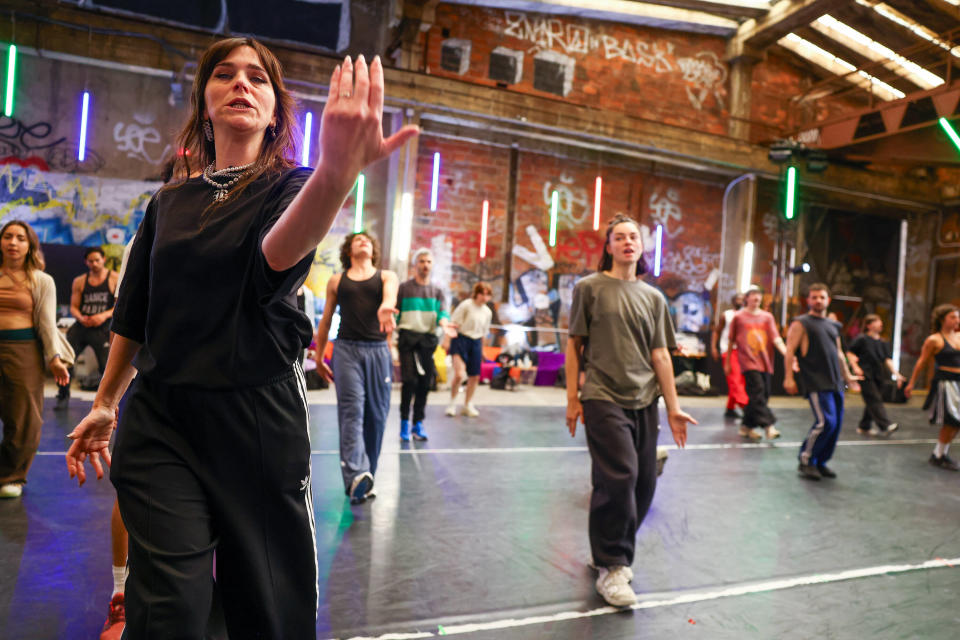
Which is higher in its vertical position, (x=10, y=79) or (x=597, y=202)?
(x=10, y=79)

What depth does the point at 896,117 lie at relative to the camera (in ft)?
40.7

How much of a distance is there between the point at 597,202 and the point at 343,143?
13.3 m

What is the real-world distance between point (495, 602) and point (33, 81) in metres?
11.3

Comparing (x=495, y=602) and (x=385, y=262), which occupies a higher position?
(x=385, y=262)

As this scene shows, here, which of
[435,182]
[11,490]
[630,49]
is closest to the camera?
[11,490]

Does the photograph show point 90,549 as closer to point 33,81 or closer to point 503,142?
point 33,81

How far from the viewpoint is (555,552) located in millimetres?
3725

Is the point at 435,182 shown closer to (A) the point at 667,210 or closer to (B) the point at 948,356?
(A) the point at 667,210

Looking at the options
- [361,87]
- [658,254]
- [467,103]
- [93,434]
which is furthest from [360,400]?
[658,254]

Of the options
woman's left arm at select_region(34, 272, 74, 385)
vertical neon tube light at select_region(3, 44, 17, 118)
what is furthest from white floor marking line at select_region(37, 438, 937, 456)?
vertical neon tube light at select_region(3, 44, 17, 118)

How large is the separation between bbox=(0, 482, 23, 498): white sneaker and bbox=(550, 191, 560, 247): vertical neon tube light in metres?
10.9

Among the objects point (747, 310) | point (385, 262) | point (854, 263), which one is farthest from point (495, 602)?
point (854, 263)

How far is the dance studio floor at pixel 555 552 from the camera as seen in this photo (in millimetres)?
2818

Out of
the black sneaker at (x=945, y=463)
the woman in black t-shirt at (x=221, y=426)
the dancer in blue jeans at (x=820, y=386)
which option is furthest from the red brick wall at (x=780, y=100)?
the woman in black t-shirt at (x=221, y=426)
